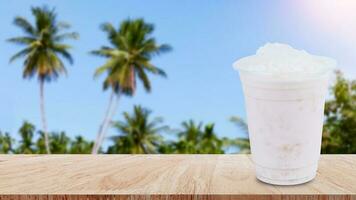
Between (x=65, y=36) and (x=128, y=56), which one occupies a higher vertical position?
(x=65, y=36)

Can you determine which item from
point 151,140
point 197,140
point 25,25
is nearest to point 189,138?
point 197,140

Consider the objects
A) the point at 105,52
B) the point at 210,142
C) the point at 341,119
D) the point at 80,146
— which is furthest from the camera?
the point at 80,146

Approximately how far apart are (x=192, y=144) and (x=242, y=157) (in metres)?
18.6

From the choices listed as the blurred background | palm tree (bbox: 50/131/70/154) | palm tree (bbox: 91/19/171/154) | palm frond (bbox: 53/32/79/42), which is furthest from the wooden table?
palm frond (bbox: 53/32/79/42)

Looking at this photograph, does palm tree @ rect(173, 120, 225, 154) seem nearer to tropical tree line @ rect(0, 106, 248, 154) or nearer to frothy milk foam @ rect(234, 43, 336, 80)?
tropical tree line @ rect(0, 106, 248, 154)

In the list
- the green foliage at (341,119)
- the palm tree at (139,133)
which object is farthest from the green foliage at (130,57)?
the green foliage at (341,119)

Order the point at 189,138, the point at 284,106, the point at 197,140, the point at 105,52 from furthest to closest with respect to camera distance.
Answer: the point at 105,52 < the point at 189,138 < the point at 197,140 < the point at 284,106

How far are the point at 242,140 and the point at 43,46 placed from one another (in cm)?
919

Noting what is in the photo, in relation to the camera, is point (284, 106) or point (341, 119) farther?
point (341, 119)

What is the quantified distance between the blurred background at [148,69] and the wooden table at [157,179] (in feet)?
51.3

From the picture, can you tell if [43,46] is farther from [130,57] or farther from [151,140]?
[151,140]

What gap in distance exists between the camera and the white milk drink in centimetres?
103

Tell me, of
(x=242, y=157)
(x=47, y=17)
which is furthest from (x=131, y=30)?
(x=242, y=157)

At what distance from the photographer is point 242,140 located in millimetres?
19125
